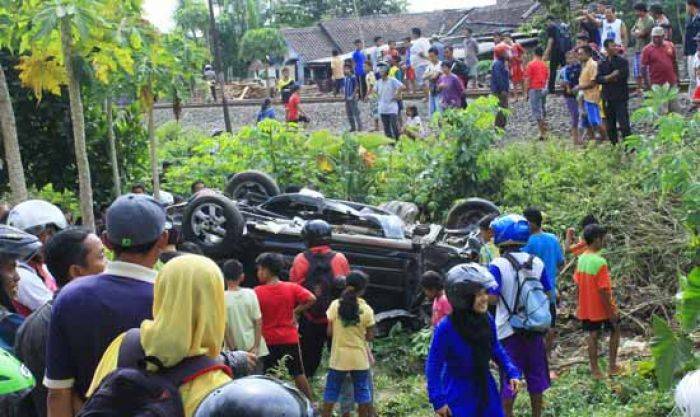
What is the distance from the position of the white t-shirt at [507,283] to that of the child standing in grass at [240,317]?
178 cm

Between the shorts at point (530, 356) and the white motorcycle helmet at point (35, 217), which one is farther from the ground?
the white motorcycle helmet at point (35, 217)

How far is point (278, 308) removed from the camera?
8.48 meters

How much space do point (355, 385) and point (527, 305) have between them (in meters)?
1.66

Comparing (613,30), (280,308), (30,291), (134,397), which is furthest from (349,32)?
(134,397)

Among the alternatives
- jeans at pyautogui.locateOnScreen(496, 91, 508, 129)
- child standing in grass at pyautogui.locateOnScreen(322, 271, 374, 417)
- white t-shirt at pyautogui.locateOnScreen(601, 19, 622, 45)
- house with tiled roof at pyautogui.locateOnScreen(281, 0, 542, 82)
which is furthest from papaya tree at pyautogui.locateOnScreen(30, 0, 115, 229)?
house with tiled roof at pyautogui.locateOnScreen(281, 0, 542, 82)

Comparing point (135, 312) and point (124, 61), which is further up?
point (124, 61)

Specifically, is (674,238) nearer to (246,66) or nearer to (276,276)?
(276,276)

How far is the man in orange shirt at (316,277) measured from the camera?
9250 mm

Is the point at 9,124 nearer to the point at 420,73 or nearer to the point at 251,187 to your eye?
the point at 251,187

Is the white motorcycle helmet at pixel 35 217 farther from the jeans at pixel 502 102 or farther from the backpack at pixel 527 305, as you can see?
the jeans at pixel 502 102

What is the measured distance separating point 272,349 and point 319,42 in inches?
1810

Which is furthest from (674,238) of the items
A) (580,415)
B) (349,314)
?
(349,314)

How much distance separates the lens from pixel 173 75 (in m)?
14.0

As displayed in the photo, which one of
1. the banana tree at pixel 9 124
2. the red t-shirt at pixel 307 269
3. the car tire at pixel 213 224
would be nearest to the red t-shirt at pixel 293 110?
the car tire at pixel 213 224
